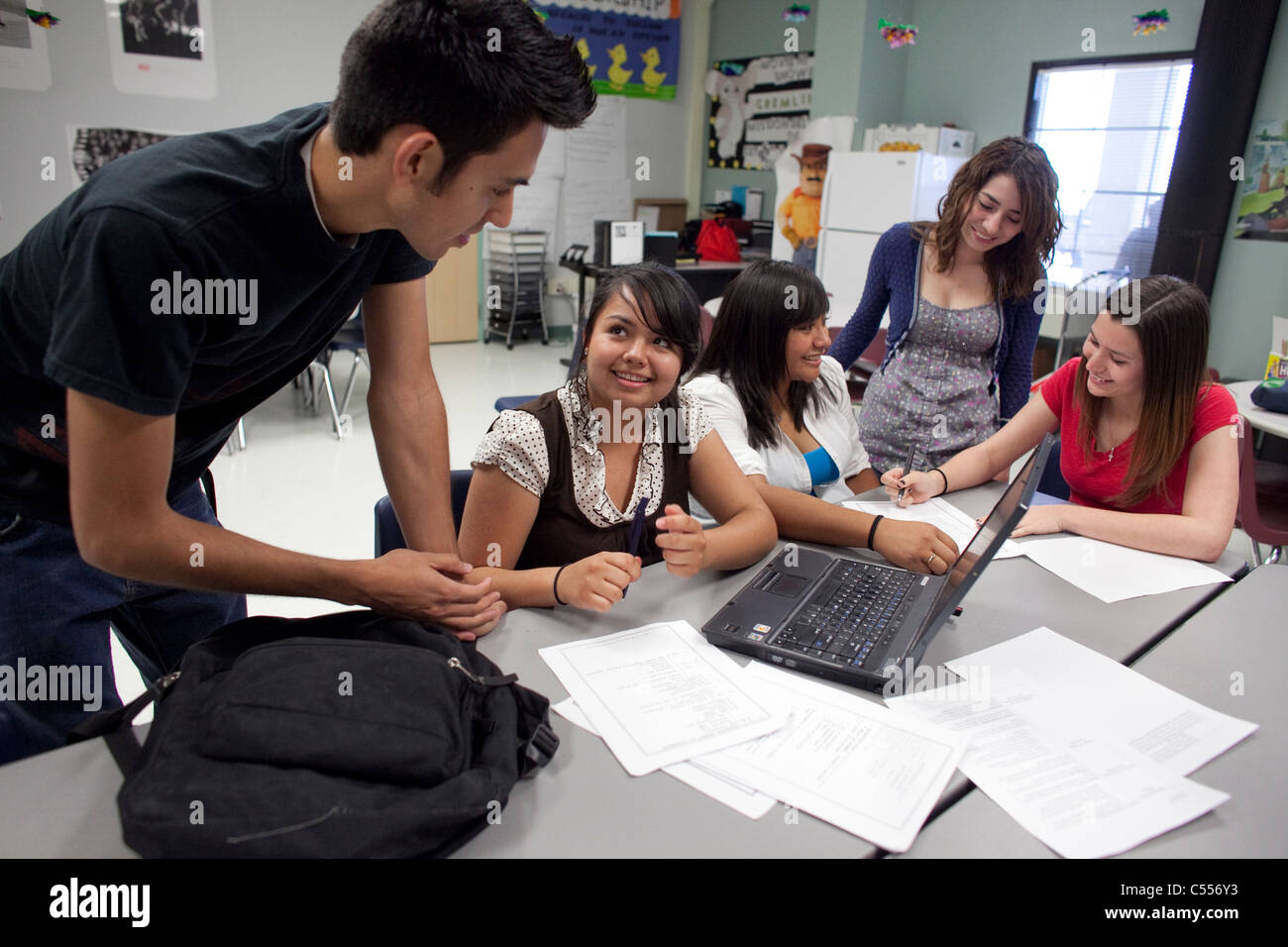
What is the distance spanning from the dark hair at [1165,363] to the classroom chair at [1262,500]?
0.59 metres

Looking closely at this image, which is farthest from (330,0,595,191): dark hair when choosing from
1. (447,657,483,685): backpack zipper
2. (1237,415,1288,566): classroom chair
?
(1237,415,1288,566): classroom chair

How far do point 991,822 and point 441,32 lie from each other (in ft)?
3.32

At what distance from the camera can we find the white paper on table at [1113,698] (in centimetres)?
105

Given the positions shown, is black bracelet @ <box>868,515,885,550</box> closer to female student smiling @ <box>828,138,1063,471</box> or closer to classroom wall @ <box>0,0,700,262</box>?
female student smiling @ <box>828,138,1063,471</box>

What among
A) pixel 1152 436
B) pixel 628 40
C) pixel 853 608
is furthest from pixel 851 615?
pixel 628 40

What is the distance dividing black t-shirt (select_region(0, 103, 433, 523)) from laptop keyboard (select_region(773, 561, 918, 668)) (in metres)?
0.80

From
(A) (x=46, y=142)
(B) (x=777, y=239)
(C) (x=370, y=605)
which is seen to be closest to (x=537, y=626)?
(C) (x=370, y=605)

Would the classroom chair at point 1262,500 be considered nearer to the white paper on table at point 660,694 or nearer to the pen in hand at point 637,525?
the pen in hand at point 637,525

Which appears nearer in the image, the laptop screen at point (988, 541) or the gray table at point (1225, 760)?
the gray table at point (1225, 760)

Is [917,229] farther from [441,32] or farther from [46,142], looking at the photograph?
[46,142]

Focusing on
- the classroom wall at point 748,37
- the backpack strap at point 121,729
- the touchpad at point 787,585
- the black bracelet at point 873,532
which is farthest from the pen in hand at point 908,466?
the classroom wall at point 748,37

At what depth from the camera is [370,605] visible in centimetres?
111

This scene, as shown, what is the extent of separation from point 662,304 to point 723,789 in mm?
908

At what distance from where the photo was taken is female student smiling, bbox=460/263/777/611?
57.2 inches
